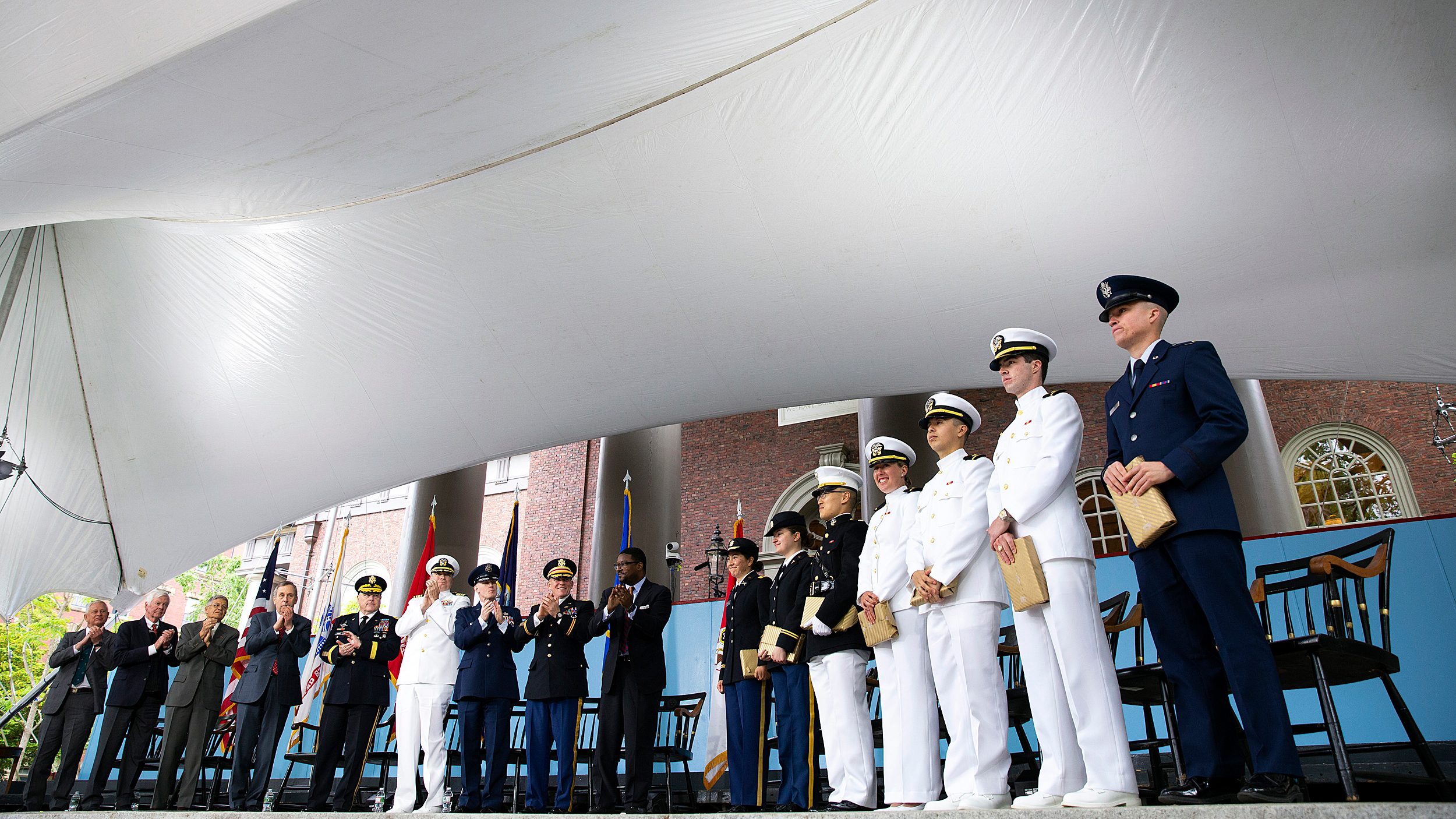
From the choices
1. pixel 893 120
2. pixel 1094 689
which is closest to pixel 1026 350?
pixel 1094 689

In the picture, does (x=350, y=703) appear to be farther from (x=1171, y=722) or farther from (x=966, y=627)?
(x=1171, y=722)

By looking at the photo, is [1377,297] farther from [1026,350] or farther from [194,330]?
[194,330]

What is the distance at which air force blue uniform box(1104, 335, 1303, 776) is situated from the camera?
7.32 ft

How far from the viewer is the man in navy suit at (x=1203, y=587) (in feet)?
7.26

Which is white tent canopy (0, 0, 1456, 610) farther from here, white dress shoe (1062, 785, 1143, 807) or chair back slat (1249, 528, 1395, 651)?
white dress shoe (1062, 785, 1143, 807)

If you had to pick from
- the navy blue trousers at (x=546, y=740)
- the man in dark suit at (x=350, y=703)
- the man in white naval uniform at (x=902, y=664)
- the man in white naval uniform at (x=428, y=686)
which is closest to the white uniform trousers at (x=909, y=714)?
the man in white naval uniform at (x=902, y=664)

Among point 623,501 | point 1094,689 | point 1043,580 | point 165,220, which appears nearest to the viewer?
point 1094,689

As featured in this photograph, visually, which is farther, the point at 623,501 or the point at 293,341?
the point at 623,501

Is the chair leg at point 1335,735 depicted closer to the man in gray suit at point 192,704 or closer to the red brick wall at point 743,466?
the man in gray suit at point 192,704

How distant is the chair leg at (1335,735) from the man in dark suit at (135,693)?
671cm

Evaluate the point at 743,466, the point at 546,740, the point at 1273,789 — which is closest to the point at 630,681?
the point at 546,740

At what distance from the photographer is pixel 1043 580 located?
2.65 meters

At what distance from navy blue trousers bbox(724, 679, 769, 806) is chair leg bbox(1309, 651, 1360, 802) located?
7.90ft

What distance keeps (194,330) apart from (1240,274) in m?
6.06
